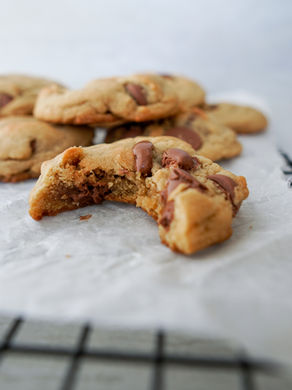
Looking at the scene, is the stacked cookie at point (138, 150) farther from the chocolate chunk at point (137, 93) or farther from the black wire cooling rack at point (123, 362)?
the black wire cooling rack at point (123, 362)

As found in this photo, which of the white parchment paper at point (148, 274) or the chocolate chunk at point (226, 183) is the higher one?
the chocolate chunk at point (226, 183)

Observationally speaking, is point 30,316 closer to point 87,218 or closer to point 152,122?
point 87,218

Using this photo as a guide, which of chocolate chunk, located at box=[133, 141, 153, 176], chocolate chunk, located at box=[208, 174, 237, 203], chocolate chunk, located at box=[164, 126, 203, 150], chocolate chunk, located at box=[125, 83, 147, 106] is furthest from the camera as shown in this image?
chocolate chunk, located at box=[164, 126, 203, 150]

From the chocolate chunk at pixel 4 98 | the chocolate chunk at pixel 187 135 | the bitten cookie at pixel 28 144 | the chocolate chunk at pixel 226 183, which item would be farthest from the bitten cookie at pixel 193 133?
the chocolate chunk at pixel 4 98

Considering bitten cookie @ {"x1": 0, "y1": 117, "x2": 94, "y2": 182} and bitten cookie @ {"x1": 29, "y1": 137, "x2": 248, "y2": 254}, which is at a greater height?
bitten cookie @ {"x1": 29, "y1": 137, "x2": 248, "y2": 254}

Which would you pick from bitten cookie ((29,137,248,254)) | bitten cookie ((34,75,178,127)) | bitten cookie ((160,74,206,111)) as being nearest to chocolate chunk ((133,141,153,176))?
bitten cookie ((29,137,248,254))

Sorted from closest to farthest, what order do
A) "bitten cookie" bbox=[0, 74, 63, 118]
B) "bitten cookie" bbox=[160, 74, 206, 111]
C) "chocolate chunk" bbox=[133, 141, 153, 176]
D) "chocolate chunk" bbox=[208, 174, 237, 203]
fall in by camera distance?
"chocolate chunk" bbox=[208, 174, 237, 203] < "chocolate chunk" bbox=[133, 141, 153, 176] < "bitten cookie" bbox=[0, 74, 63, 118] < "bitten cookie" bbox=[160, 74, 206, 111]

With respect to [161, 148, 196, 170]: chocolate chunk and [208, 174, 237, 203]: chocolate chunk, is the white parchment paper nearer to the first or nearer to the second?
[208, 174, 237, 203]: chocolate chunk

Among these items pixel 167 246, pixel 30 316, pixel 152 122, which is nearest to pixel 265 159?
pixel 152 122
